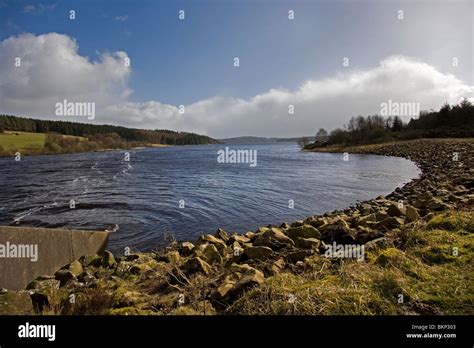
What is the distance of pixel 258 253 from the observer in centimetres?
554

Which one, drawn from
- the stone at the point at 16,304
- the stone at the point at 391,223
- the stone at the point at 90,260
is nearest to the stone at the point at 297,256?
the stone at the point at 391,223

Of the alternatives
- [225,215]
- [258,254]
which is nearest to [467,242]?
[258,254]

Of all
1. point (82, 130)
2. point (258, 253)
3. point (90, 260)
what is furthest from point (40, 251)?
point (82, 130)

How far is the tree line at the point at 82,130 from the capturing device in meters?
79.8

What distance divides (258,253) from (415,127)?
88.0m

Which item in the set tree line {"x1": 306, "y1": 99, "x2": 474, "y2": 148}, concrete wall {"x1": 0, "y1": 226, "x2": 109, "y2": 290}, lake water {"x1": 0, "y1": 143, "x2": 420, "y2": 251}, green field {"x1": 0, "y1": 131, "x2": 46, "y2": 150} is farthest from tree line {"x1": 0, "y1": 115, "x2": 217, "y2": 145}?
tree line {"x1": 306, "y1": 99, "x2": 474, "y2": 148}

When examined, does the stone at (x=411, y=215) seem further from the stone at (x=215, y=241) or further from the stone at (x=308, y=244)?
the stone at (x=215, y=241)

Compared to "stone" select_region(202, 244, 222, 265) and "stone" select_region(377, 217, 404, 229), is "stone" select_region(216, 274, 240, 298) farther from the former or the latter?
"stone" select_region(377, 217, 404, 229)

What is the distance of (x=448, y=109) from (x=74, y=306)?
273 feet

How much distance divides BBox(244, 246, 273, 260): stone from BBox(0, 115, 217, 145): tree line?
8183 centimetres

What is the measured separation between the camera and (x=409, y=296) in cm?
307

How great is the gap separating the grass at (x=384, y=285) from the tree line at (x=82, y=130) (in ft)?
274
